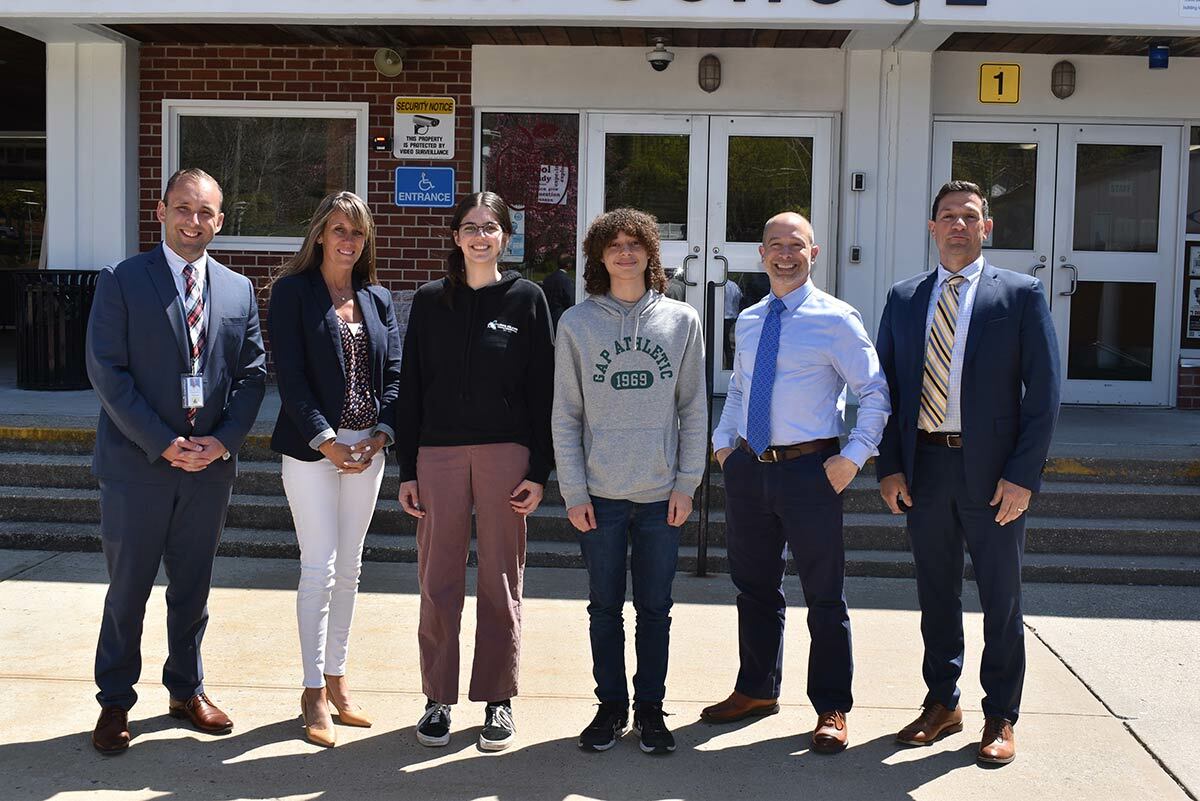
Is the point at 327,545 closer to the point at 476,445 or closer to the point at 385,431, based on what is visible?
the point at 385,431

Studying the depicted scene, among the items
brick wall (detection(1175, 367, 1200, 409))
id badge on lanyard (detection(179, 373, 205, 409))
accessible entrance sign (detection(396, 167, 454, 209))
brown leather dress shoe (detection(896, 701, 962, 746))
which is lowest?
brown leather dress shoe (detection(896, 701, 962, 746))

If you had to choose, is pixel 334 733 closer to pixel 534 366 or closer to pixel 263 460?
pixel 534 366

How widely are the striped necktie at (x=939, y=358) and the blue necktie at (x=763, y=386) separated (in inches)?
21.0

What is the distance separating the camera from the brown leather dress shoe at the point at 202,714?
13.8 feet

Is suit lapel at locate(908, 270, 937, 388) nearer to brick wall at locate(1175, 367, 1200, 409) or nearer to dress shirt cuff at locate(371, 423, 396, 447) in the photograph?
dress shirt cuff at locate(371, 423, 396, 447)

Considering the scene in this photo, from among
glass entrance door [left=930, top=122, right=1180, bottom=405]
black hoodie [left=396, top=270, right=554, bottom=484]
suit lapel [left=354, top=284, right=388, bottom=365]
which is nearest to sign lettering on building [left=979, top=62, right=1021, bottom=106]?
glass entrance door [left=930, top=122, right=1180, bottom=405]

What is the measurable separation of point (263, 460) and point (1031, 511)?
4642 millimetres

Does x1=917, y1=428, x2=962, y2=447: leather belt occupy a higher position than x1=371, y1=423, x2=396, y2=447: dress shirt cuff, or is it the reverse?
x1=917, y1=428, x2=962, y2=447: leather belt

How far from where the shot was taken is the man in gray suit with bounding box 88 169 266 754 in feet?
13.4

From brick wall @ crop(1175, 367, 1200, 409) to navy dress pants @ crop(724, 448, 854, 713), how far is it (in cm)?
643

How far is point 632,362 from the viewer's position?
404 cm

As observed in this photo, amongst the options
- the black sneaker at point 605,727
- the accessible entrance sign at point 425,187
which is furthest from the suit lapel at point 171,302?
the accessible entrance sign at point 425,187

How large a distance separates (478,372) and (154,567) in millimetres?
1320

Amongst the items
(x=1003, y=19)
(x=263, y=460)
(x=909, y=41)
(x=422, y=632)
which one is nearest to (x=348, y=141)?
(x=263, y=460)
